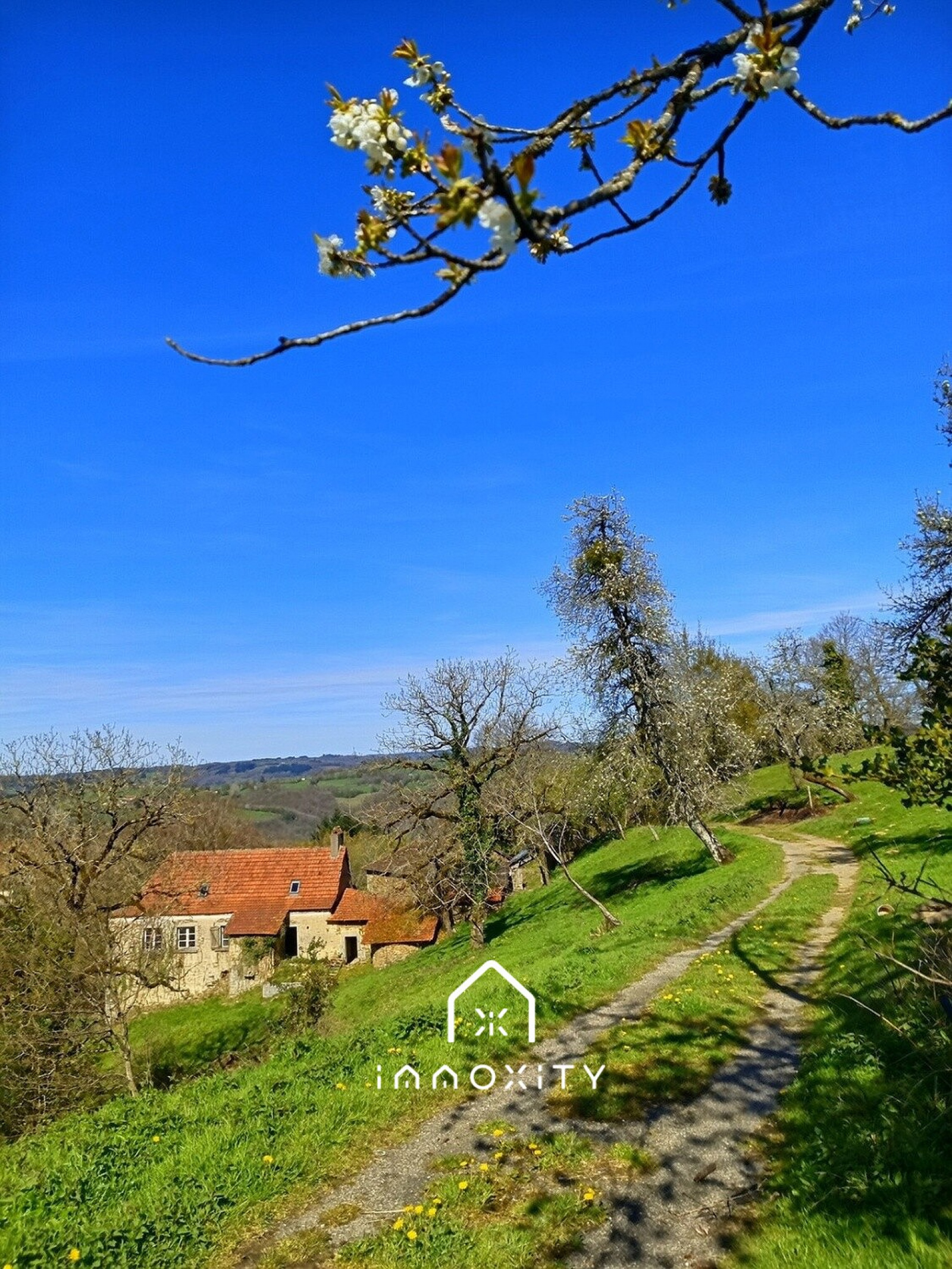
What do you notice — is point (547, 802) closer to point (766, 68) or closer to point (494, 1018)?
point (494, 1018)

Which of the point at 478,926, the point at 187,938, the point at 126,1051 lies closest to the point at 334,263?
the point at 126,1051

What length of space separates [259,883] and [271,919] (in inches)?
132

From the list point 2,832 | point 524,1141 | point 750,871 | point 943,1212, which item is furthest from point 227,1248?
point 2,832

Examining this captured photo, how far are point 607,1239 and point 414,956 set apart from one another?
108ft

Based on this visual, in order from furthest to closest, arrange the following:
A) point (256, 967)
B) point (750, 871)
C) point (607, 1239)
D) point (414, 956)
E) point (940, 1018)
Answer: point (256, 967) → point (414, 956) → point (750, 871) → point (940, 1018) → point (607, 1239)

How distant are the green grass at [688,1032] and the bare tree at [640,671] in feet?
31.1

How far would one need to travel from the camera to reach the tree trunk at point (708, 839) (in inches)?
958

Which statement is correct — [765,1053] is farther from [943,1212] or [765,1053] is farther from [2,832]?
[2,832]

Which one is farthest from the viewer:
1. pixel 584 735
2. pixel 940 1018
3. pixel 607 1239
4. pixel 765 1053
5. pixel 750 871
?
pixel 584 735

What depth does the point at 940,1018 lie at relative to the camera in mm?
6715

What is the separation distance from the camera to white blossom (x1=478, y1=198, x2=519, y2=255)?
1.95 meters

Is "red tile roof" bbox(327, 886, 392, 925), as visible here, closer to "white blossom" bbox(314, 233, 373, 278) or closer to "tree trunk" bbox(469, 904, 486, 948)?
"tree trunk" bbox(469, 904, 486, 948)

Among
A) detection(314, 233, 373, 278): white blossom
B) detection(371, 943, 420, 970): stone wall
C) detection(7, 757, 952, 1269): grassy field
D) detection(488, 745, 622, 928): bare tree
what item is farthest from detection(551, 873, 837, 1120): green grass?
detection(371, 943, 420, 970): stone wall

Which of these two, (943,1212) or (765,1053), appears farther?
(765,1053)
